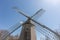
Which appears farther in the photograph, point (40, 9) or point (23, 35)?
point (40, 9)

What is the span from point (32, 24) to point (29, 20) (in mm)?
982

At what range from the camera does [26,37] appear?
22.1 meters

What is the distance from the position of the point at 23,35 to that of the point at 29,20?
2.58 meters

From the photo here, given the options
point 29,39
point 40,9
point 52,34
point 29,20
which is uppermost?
point 40,9

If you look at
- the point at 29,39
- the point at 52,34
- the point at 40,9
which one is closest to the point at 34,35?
the point at 29,39

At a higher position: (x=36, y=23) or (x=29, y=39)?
(x=36, y=23)

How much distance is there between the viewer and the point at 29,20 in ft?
76.9

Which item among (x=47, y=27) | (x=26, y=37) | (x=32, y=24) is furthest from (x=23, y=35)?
(x=47, y=27)

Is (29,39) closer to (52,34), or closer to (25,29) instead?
(25,29)

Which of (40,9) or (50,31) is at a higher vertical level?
(40,9)

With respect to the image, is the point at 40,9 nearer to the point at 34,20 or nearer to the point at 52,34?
the point at 34,20

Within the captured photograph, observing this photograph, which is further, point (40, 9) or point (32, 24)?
point (40, 9)

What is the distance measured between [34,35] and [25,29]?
1693 millimetres

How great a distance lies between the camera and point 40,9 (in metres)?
24.7
